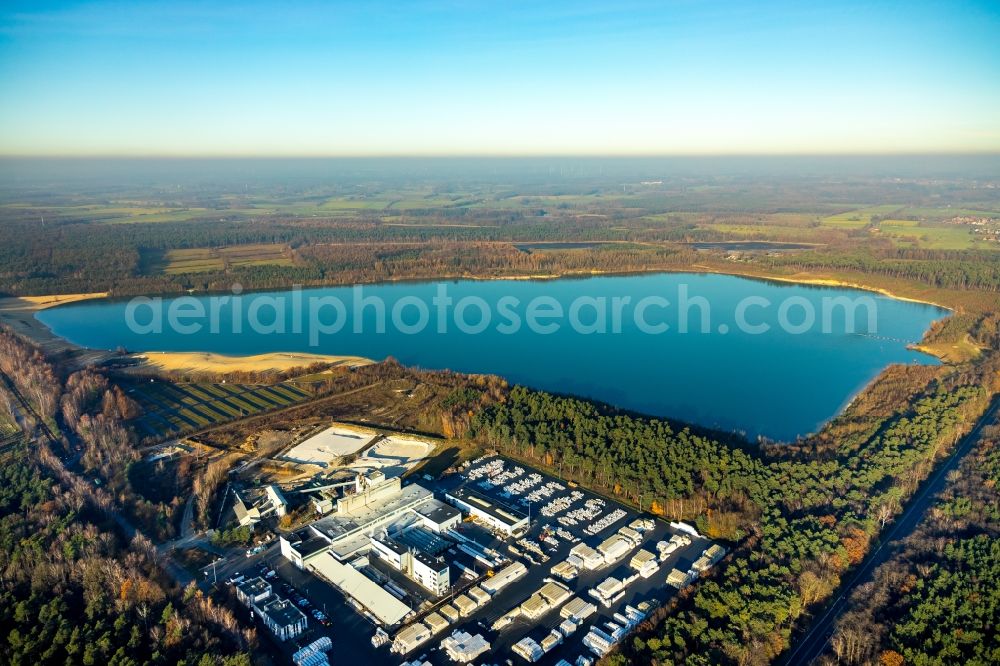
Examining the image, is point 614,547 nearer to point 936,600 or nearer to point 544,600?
point 544,600

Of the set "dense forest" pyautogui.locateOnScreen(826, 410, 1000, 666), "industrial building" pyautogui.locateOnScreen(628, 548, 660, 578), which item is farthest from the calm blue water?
"industrial building" pyautogui.locateOnScreen(628, 548, 660, 578)

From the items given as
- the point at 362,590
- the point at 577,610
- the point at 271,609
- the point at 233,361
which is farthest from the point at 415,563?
the point at 233,361

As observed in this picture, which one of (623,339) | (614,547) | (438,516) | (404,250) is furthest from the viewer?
(404,250)

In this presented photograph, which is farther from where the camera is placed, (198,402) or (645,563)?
(198,402)

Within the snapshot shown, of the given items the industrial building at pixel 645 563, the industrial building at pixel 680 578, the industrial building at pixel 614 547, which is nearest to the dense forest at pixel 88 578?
the industrial building at pixel 614 547

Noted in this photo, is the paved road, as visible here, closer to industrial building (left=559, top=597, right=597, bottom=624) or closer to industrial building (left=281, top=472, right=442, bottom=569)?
industrial building (left=559, top=597, right=597, bottom=624)

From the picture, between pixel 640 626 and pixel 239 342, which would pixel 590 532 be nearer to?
pixel 640 626
